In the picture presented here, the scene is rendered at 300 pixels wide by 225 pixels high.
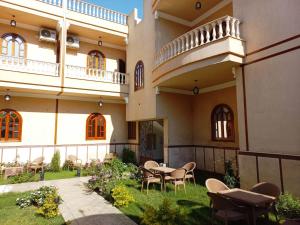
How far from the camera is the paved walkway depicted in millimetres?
5243

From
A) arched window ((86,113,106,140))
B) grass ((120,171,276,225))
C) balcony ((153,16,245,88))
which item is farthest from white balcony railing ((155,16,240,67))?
arched window ((86,113,106,140))

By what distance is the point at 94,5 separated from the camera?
42.5 ft

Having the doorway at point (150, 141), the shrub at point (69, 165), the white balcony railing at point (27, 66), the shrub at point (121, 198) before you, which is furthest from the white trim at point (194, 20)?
the shrub at point (69, 165)

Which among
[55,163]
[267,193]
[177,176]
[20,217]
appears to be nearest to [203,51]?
[177,176]

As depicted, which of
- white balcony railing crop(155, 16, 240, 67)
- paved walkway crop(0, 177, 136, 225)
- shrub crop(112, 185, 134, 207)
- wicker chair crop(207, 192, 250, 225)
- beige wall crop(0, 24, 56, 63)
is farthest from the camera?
beige wall crop(0, 24, 56, 63)

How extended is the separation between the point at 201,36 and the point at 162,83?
2.88m

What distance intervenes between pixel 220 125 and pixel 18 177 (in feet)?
30.0

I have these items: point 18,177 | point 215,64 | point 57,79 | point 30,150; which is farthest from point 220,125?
point 30,150

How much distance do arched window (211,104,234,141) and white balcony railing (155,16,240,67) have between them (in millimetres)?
3265

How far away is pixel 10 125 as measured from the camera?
1163 centimetres

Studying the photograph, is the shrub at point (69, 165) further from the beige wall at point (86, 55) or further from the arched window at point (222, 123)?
the arched window at point (222, 123)

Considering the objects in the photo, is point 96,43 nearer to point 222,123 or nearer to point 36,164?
point 36,164

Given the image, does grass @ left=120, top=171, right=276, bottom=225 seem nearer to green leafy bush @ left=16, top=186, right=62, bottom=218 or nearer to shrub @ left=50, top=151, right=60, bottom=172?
green leafy bush @ left=16, top=186, right=62, bottom=218

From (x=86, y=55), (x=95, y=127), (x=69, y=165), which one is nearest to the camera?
(x=69, y=165)
